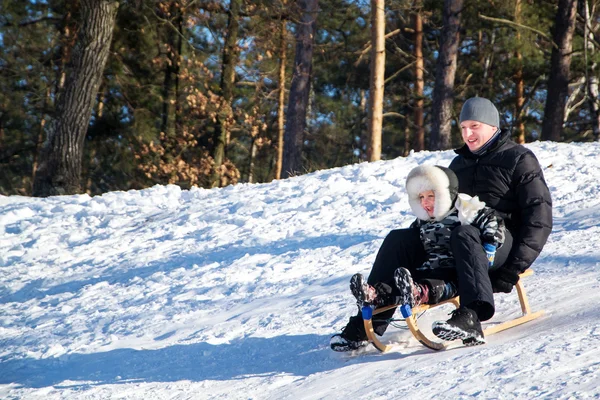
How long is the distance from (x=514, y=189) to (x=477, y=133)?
367mm

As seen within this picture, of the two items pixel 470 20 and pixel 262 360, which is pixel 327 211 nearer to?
pixel 262 360

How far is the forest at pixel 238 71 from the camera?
35.0 ft

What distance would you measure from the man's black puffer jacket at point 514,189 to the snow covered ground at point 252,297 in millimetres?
432

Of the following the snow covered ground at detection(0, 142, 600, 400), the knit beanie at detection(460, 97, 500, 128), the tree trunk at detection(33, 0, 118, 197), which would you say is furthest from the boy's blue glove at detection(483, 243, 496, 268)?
the tree trunk at detection(33, 0, 118, 197)

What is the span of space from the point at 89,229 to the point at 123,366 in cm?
359

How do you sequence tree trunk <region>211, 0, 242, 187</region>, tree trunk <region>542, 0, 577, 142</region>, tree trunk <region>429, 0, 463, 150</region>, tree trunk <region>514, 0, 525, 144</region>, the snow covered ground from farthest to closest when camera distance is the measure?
→ tree trunk <region>514, 0, 525, 144</region> < tree trunk <region>211, 0, 242, 187</region> < tree trunk <region>542, 0, 577, 142</region> < tree trunk <region>429, 0, 463, 150</region> < the snow covered ground

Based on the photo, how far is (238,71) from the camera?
1634 centimetres

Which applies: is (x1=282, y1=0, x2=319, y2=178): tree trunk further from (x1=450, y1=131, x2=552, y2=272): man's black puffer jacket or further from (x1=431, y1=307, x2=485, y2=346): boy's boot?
(x1=431, y1=307, x2=485, y2=346): boy's boot

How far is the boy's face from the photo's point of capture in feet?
11.4

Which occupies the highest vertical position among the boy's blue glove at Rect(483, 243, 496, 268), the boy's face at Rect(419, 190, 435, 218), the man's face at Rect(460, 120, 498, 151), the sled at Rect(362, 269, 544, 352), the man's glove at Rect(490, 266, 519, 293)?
the man's face at Rect(460, 120, 498, 151)

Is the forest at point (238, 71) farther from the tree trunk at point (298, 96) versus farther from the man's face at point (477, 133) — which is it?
the man's face at point (477, 133)

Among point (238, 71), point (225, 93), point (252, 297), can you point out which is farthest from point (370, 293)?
point (238, 71)

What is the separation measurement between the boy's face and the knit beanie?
470mm

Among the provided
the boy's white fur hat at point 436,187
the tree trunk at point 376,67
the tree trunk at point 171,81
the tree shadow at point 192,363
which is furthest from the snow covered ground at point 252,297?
the tree trunk at point 171,81
